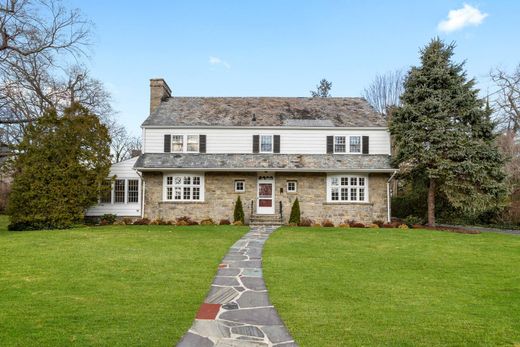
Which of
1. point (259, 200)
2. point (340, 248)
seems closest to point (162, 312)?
point (340, 248)

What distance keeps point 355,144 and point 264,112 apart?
5976 millimetres

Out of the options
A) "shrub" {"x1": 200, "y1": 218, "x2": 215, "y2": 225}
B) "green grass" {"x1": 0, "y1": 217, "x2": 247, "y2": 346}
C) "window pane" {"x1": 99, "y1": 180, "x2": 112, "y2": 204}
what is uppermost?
"window pane" {"x1": 99, "y1": 180, "x2": 112, "y2": 204}

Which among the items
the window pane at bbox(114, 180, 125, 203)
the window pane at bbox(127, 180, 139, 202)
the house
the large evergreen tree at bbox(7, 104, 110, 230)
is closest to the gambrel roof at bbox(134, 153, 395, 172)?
the house

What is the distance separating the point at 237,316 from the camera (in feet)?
17.4

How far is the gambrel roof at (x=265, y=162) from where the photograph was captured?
19.3 meters

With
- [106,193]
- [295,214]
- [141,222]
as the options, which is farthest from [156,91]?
[295,214]

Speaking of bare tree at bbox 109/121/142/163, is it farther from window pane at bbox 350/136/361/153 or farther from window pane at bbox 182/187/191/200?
window pane at bbox 350/136/361/153

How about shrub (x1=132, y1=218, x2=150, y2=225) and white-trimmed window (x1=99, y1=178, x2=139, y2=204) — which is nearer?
shrub (x1=132, y1=218, x2=150, y2=225)

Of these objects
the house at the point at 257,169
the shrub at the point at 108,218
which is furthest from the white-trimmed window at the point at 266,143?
the shrub at the point at 108,218

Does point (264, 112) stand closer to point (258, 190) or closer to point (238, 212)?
point (258, 190)

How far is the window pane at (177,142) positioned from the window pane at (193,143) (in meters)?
0.48

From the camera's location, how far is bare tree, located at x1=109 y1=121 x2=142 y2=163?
41312 mm

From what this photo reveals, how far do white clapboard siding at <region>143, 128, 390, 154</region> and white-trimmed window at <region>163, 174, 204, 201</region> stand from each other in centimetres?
193

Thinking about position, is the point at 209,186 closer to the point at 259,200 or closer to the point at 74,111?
the point at 259,200
